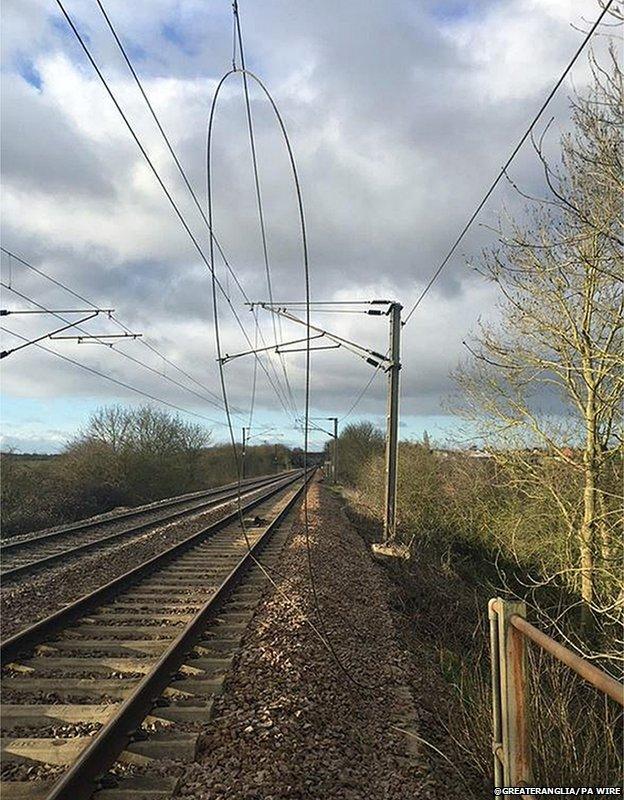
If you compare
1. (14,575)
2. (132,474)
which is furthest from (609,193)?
(132,474)

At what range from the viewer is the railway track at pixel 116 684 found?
3.93 m

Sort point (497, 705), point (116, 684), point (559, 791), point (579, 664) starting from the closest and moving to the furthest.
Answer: point (579, 664) < point (497, 705) < point (559, 791) < point (116, 684)

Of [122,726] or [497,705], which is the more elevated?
[497,705]

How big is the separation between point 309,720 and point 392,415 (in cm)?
1000

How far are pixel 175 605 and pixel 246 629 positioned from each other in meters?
1.53

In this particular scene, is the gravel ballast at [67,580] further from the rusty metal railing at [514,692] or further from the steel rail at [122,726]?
the rusty metal railing at [514,692]

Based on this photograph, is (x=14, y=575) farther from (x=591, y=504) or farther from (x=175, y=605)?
(x=591, y=504)

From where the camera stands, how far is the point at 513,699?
2.86 metres

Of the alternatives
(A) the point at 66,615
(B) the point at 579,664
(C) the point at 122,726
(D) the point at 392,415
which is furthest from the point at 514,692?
(D) the point at 392,415

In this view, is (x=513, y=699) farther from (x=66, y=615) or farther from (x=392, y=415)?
(x=392, y=415)

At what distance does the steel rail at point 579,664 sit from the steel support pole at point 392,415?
11689 millimetres

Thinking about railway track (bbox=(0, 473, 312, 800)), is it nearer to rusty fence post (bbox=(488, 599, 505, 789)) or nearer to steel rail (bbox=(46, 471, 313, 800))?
steel rail (bbox=(46, 471, 313, 800))

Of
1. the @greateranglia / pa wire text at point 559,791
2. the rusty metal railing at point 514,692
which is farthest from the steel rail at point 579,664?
the @greateranglia / pa wire text at point 559,791

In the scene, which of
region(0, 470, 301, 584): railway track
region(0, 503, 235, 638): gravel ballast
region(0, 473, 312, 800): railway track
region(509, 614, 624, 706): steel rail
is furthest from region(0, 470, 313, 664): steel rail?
region(509, 614, 624, 706): steel rail
